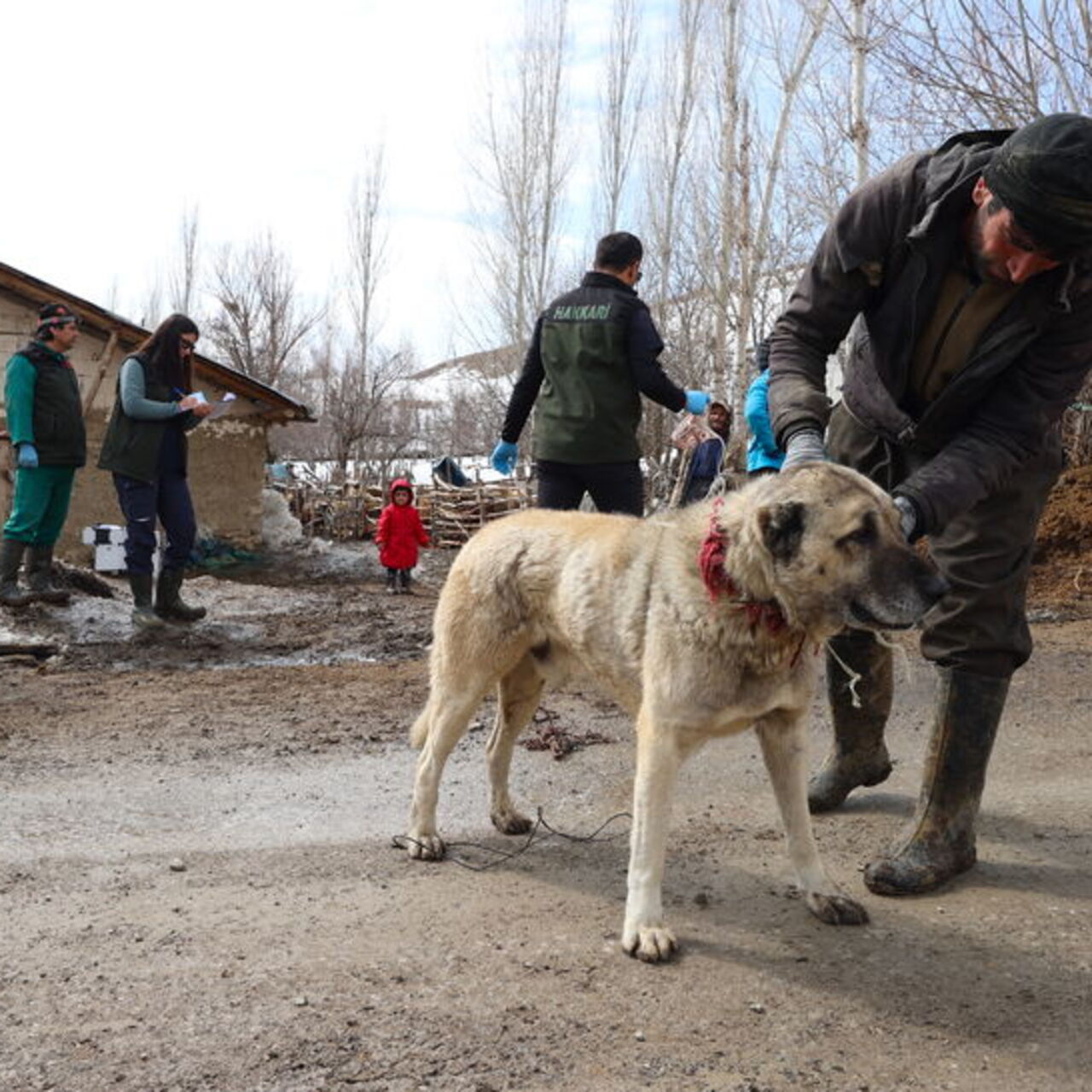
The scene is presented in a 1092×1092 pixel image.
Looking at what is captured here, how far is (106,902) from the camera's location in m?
3.47

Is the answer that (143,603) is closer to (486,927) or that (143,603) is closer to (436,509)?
(486,927)

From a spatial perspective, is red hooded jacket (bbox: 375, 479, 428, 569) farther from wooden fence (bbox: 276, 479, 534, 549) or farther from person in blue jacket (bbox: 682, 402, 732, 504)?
wooden fence (bbox: 276, 479, 534, 549)

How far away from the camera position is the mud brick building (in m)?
13.3

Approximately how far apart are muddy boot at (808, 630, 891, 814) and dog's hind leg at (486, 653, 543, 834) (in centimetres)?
115

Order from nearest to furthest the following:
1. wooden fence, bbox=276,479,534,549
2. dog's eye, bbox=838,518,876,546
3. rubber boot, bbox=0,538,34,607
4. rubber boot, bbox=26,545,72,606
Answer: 1. dog's eye, bbox=838,518,876,546
2. rubber boot, bbox=0,538,34,607
3. rubber boot, bbox=26,545,72,606
4. wooden fence, bbox=276,479,534,549

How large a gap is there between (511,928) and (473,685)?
90cm

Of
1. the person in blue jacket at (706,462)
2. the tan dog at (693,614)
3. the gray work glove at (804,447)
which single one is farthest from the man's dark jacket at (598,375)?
the person in blue jacket at (706,462)

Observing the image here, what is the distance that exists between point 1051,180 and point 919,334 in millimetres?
734

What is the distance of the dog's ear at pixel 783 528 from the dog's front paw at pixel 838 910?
3.68 ft

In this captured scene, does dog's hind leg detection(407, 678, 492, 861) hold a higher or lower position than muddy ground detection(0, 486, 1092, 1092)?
higher

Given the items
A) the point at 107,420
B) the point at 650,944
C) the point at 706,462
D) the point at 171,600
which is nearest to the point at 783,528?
the point at 650,944

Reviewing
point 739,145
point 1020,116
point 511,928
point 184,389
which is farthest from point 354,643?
point 739,145

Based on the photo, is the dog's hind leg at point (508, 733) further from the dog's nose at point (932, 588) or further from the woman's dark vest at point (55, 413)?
the woman's dark vest at point (55, 413)

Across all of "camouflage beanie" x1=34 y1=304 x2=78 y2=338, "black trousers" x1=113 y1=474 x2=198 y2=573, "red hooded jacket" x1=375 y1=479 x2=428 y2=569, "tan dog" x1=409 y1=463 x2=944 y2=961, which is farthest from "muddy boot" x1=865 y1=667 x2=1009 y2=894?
"red hooded jacket" x1=375 y1=479 x2=428 y2=569
